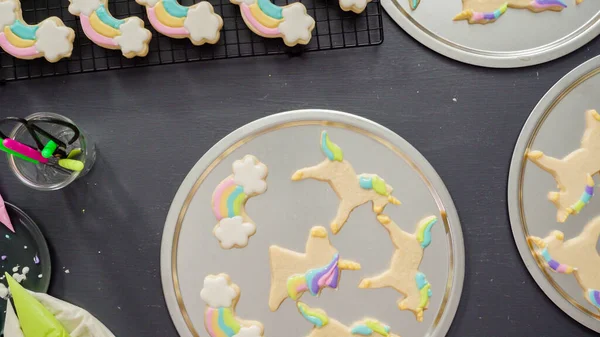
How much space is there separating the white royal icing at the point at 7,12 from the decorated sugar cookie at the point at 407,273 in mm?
660

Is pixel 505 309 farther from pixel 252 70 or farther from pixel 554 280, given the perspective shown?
pixel 252 70

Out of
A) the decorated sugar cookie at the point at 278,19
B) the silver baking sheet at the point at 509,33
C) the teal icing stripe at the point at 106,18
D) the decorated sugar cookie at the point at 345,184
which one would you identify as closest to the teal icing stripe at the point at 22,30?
the teal icing stripe at the point at 106,18

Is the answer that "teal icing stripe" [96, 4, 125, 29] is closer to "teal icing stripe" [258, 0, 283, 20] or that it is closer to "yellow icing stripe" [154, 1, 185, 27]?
"yellow icing stripe" [154, 1, 185, 27]

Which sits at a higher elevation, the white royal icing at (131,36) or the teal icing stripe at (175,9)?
the teal icing stripe at (175,9)

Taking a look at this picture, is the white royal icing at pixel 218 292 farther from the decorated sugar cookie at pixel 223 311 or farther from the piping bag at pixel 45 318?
the piping bag at pixel 45 318

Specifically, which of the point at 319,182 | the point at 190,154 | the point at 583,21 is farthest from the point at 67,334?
the point at 583,21

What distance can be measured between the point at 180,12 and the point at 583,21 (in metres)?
0.66

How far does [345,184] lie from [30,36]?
1.80 feet

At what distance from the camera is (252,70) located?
0.89 meters

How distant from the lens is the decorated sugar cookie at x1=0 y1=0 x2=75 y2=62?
2.76ft

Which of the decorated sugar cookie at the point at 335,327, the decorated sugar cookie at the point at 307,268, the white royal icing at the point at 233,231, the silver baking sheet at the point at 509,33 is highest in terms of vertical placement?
the silver baking sheet at the point at 509,33

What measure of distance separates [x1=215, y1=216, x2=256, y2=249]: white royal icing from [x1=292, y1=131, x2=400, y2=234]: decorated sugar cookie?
110 millimetres

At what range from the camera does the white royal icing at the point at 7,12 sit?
0.84 m

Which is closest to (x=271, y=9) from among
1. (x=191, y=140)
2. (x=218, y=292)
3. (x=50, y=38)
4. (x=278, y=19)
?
(x=278, y=19)
